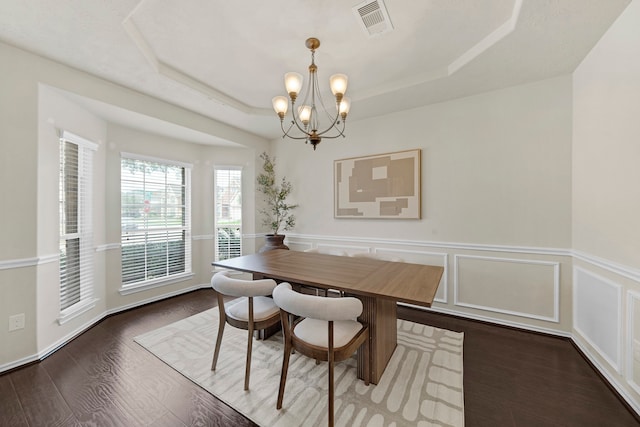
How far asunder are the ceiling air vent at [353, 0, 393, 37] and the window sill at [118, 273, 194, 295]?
4207mm

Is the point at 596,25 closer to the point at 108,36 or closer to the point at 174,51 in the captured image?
the point at 174,51

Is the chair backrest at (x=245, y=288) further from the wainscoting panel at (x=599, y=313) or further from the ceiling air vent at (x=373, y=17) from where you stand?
the wainscoting panel at (x=599, y=313)

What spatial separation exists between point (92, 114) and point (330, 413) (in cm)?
398

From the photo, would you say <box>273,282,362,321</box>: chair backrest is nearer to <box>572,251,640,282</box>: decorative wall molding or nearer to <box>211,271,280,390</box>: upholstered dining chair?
<box>211,271,280,390</box>: upholstered dining chair

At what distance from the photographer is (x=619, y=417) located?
5.31ft

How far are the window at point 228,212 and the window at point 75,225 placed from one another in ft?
5.73

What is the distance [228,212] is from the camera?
454 cm

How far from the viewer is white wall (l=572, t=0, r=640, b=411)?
1.68 m

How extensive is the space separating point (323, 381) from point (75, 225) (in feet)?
10.4

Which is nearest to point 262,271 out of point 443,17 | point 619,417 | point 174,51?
point 174,51

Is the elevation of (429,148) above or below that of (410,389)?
above

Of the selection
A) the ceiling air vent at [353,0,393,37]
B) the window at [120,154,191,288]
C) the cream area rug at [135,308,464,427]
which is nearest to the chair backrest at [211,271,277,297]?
the cream area rug at [135,308,464,427]

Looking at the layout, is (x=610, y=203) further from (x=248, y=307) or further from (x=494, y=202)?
(x=248, y=307)

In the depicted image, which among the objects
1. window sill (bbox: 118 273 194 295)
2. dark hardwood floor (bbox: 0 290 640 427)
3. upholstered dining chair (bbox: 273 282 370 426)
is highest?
upholstered dining chair (bbox: 273 282 370 426)
